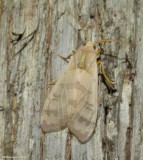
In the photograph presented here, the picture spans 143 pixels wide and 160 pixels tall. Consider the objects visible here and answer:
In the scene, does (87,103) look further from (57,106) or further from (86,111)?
(57,106)

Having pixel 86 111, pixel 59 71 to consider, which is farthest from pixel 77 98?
pixel 59 71

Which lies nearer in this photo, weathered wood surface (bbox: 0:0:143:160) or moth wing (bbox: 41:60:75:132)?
weathered wood surface (bbox: 0:0:143:160)

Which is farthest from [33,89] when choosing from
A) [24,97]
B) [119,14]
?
[119,14]

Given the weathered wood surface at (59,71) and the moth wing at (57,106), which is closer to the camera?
the weathered wood surface at (59,71)

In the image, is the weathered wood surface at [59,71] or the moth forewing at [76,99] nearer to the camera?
the weathered wood surface at [59,71]
